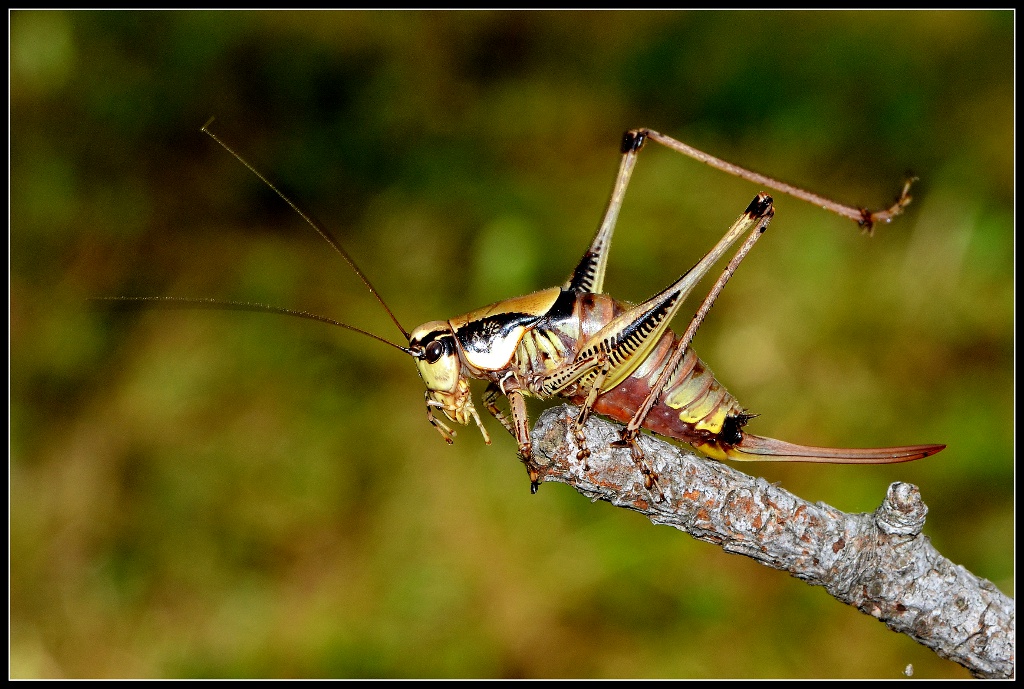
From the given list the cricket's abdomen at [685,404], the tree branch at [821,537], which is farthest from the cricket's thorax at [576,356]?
the tree branch at [821,537]

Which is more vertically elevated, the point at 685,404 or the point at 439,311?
the point at 439,311

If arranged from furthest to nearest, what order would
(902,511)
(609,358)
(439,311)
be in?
(439,311), (609,358), (902,511)

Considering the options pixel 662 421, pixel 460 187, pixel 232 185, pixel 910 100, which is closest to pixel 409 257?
pixel 460 187

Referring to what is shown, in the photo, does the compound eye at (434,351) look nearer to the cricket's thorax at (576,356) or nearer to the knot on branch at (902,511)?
the cricket's thorax at (576,356)

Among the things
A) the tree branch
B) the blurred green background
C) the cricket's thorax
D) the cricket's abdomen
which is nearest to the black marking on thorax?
the cricket's thorax

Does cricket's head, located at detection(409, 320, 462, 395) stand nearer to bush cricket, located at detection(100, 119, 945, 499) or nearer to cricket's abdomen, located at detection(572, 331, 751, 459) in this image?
bush cricket, located at detection(100, 119, 945, 499)

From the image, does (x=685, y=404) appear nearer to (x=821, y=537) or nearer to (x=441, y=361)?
(x=821, y=537)

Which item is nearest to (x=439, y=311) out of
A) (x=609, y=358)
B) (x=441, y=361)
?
(x=441, y=361)
